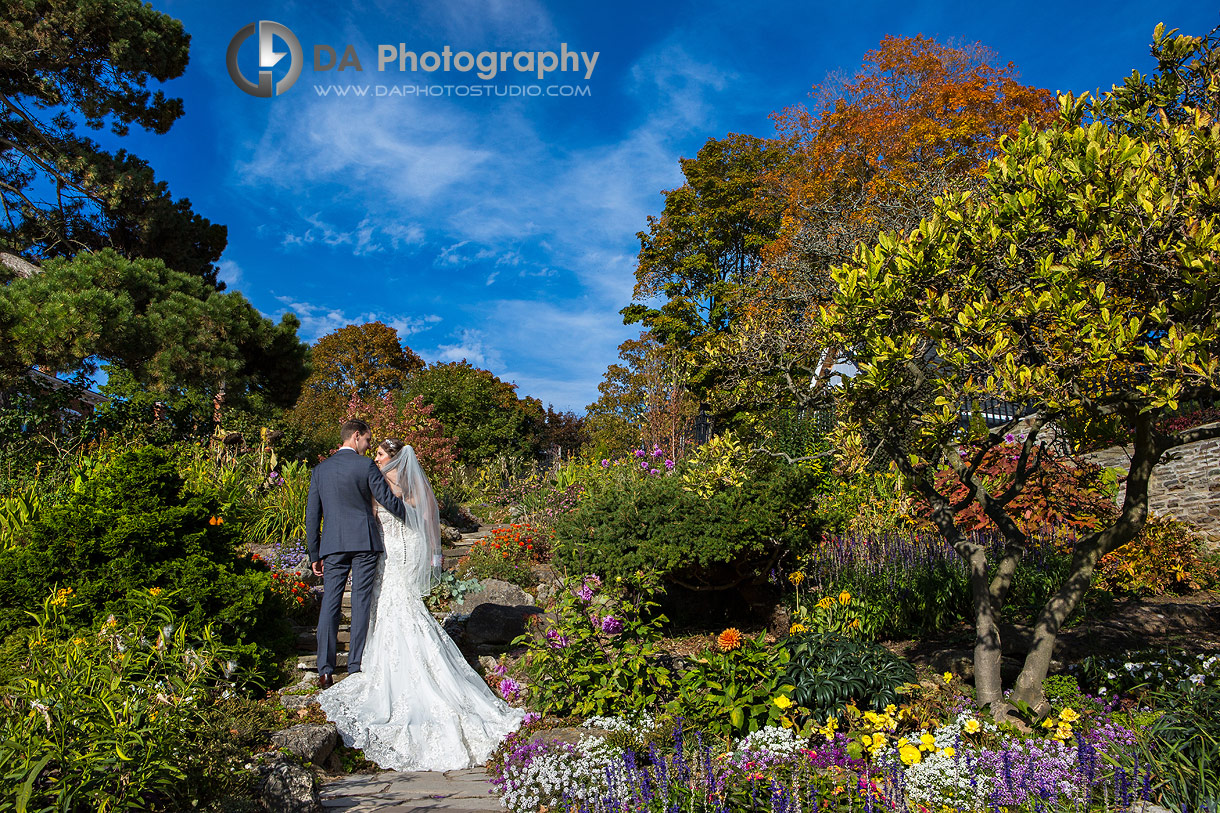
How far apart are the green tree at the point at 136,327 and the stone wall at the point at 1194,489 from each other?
1319cm

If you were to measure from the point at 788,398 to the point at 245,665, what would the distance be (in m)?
4.12

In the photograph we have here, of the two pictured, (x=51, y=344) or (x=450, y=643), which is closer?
(x=450, y=643)

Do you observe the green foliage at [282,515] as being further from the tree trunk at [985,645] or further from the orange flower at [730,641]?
the tree trunk at [985,645]

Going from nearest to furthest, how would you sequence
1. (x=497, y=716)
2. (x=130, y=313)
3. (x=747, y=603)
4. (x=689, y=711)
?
(x=689, y=711), (x=497, y=716), (x=747, y=603), (x=130, y=313)

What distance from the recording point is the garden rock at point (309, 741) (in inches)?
134

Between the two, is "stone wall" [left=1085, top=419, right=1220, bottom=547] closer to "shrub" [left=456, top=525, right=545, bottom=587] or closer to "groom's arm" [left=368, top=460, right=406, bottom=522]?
"shrub" [left=456, top=525, right=545, bottom=587]

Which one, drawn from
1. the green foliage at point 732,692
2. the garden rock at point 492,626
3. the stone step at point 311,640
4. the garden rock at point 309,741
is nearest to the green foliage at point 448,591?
the garden rock at point 492,626

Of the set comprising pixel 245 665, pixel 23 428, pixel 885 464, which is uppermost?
pixel 23 428

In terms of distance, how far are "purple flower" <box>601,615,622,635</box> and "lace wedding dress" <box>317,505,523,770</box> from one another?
92 centimetres

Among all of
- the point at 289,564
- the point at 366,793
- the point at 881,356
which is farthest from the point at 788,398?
the point at 289,564

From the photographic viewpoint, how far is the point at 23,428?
29.1 ft

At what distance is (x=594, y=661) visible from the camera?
13.0 ft

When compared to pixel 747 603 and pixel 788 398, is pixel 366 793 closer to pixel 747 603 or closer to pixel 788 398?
pixel 788 398

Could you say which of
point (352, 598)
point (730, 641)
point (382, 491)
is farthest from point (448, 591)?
point (730, 641)
